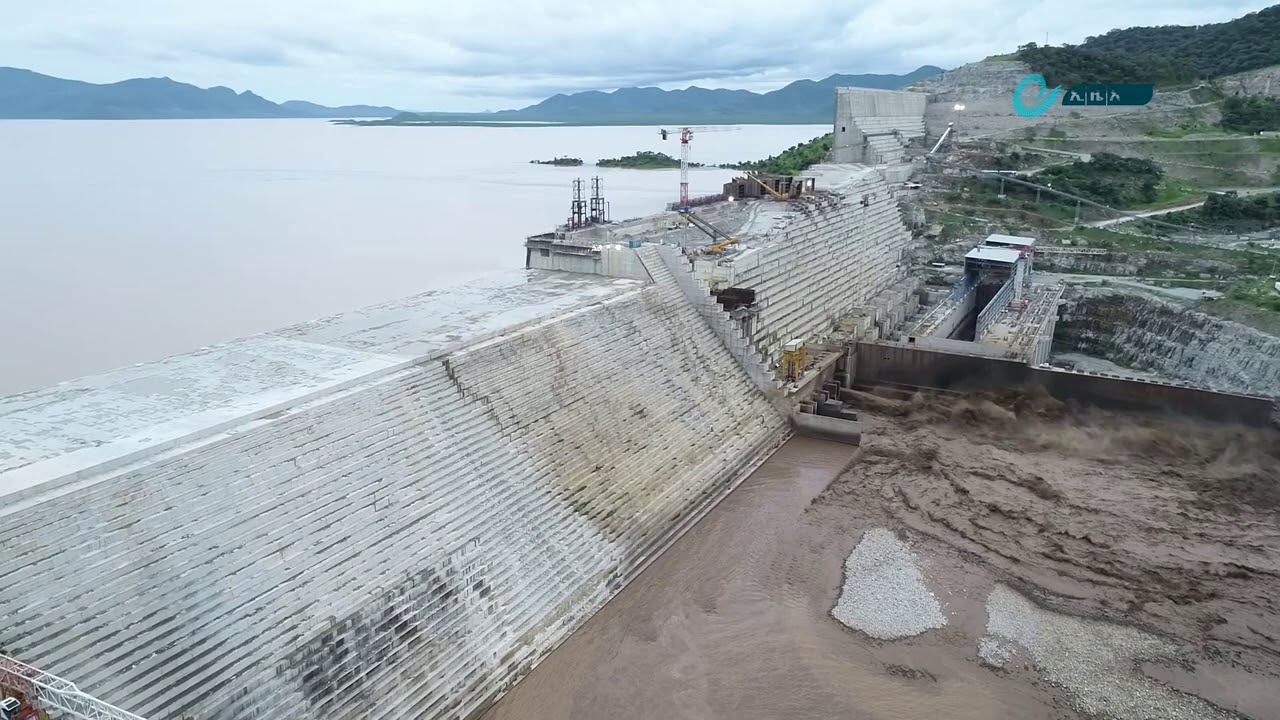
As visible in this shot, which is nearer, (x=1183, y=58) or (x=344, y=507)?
(x=344, y=507)

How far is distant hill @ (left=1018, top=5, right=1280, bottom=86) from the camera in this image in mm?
63219

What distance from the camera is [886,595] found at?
712 inches

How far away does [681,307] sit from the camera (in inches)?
1061

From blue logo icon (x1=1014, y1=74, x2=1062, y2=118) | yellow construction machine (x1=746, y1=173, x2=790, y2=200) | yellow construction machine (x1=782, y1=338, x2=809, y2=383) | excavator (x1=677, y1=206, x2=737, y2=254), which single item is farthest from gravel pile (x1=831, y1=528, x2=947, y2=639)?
blue logo icon (x1=1014, y1=74, x2=1062, y2=118)

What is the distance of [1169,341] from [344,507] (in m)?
33.3

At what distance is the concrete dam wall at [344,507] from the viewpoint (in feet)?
37.8

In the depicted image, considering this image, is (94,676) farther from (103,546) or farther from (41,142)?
(41,142)

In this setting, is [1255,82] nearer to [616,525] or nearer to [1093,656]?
[1093,656]

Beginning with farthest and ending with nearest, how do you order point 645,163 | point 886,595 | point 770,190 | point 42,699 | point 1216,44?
point 645,163 < point 1216,44 < point 770,190 < point 886,595 < point 42,699

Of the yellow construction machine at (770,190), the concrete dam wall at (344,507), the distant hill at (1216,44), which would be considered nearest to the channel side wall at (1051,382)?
the concrete dam wall at (344,507)

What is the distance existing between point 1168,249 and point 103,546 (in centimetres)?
4605

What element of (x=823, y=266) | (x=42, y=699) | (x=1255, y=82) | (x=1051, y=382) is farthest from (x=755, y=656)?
(x=1255, y=82)

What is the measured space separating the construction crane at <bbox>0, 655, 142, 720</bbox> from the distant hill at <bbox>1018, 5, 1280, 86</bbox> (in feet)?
226

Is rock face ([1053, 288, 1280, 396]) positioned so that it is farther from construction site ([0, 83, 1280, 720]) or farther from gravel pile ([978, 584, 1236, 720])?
gravel pile ([978, 584, 1236, 720])
